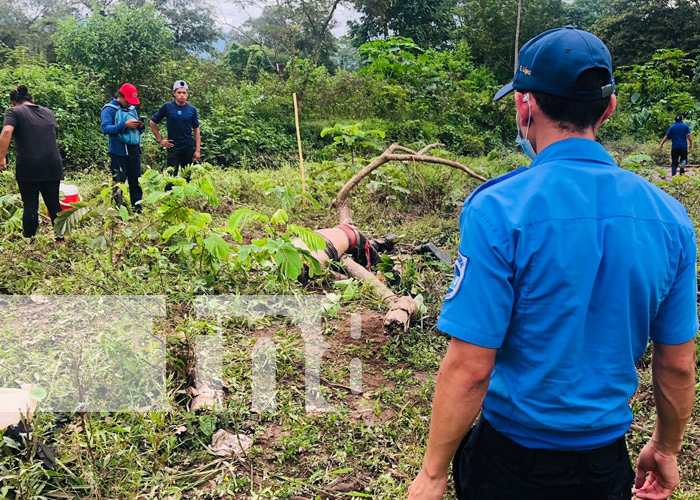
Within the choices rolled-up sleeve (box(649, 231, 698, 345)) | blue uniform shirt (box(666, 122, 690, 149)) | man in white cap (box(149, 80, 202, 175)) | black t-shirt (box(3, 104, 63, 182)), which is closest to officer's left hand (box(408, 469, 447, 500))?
rolled-up sleeve (box(649, 231, 698, 345))

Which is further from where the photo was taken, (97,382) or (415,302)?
(415,302)

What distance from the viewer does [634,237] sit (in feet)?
3.62

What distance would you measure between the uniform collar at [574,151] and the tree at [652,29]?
21.9 m

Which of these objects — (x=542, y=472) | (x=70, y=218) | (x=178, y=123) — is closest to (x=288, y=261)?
(x=70, y=218)

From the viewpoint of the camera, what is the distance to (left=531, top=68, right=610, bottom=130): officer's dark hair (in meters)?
1.16

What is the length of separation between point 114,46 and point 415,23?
44.6ft

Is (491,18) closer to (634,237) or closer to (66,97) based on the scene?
(66,97)

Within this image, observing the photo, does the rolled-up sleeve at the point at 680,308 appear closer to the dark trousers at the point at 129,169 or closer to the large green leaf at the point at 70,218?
the large green leaf at the point at 70,218

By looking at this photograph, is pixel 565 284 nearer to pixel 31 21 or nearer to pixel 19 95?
pixel 19 95

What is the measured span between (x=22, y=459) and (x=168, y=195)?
2.34m

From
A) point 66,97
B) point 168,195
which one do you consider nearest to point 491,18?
point 66,97

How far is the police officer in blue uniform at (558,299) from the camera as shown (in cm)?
109

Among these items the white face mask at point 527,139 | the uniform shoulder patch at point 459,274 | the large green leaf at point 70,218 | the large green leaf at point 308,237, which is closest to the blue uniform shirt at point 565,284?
the uniform shoulder patch at point 459,274

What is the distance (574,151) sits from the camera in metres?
1.16
